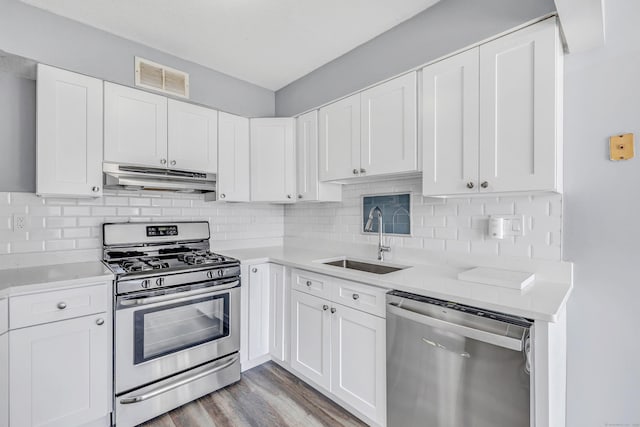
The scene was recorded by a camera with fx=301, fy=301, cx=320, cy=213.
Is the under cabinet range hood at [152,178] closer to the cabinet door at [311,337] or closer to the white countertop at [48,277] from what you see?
the white countertop at [48,277]

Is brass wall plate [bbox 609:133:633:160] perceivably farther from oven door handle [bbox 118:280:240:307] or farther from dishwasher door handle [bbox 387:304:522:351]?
oven door handle [bbox 118:280:240:307]

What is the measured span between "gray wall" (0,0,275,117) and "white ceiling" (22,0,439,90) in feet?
0.20

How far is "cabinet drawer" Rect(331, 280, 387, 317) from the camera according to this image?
1765 mm

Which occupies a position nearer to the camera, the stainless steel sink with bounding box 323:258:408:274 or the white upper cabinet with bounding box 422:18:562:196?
the white upper cabinet with bounding box 422:18:562:196

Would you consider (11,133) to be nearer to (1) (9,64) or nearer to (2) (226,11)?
(1) (9,64)

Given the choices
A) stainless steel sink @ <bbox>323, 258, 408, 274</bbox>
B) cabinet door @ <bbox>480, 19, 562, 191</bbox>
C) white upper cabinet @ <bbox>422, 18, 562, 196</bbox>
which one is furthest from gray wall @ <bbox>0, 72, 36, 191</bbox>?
cabinet door @ <bbox>480, 19, 562, 191</bbox>

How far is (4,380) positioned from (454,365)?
225 cm

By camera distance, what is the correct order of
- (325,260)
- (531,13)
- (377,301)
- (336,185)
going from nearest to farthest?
(531,13) < (377,301) < (325,260) < (336,185)

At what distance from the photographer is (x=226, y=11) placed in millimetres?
2010

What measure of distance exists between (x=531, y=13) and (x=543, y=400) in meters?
1.78

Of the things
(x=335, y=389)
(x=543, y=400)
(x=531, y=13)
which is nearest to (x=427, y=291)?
(x=543, y=400)

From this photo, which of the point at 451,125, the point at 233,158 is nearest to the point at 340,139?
the point at 451,125

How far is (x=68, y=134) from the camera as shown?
200 centimetres

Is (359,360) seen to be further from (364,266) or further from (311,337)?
(364,266)
